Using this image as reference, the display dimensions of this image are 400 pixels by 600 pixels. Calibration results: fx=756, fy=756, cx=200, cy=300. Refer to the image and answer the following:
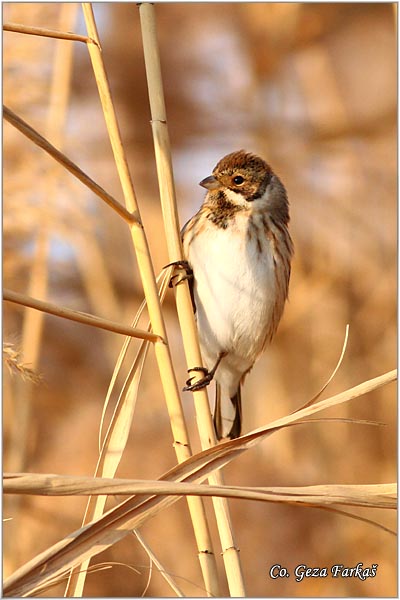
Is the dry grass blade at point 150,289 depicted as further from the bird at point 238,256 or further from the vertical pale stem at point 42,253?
the vertical pale stem at point 42,253

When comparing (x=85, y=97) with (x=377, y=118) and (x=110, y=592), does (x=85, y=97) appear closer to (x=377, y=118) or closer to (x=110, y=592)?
(x=377, y=118)

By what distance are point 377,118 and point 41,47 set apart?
1.98 meters

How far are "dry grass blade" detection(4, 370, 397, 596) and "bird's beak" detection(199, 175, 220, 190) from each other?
3.82 feet

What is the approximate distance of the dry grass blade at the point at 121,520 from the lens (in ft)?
Answer: 2.93

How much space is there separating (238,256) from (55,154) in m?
1.16

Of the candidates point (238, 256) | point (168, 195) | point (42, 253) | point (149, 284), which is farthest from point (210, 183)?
point (149, 284)

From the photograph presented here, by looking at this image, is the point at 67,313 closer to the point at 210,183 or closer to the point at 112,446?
the point at 112,446

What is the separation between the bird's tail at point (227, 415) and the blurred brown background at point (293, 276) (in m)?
0.32

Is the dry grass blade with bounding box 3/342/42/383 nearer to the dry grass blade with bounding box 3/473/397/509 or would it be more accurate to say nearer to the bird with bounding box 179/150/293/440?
the dry grass blade with bounding box 3/473/397/509

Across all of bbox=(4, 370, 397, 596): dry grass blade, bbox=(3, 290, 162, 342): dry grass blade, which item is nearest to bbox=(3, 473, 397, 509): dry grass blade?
bbox=(4, 370, 397, 596): dry grass blade

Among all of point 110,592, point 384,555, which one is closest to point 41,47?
point 110,592

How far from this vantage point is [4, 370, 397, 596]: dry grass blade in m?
0.89

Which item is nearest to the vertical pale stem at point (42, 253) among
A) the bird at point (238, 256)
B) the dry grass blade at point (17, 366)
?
the bird at point (238, 256)

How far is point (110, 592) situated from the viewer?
2.82m
